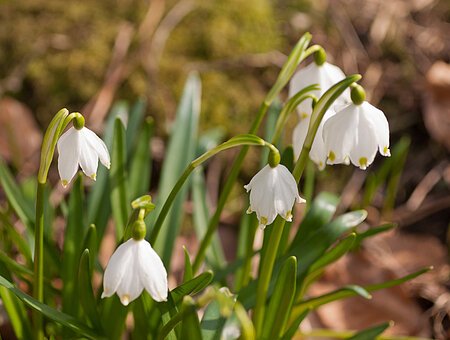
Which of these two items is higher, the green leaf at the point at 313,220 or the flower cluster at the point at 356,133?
the flower cluster at the point at 356,133

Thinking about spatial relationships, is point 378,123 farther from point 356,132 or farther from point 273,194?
point 273,194

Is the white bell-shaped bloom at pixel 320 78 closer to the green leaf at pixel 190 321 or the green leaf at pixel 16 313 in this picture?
the green leaf at pixel 190 321

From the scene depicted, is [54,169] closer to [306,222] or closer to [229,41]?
[229,41]

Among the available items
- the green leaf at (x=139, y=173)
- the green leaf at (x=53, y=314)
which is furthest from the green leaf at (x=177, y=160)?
the green leaf at (x=53, y=314)

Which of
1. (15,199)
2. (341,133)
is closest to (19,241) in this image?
(15,199)

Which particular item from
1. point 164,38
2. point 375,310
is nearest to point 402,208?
point 375,310

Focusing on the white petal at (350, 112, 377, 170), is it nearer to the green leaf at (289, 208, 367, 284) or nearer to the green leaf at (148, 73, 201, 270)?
the green leaf at (289, 208, 367, 284)

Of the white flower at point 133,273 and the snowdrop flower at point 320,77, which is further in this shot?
the snowdrop flower at point 320,77
